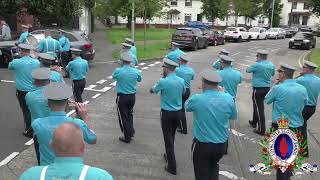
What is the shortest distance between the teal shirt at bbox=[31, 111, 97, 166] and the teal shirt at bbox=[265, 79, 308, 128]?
3648mm

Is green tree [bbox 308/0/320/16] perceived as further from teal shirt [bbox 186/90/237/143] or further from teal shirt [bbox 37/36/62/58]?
teal shirt [bbox 186/90/237/143]

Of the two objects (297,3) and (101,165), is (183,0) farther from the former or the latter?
(101,165)

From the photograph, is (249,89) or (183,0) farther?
(183,0)

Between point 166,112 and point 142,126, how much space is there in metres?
2.96

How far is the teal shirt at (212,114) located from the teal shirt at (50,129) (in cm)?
184

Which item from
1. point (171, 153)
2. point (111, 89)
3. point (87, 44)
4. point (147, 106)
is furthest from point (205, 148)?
point (87, 44)

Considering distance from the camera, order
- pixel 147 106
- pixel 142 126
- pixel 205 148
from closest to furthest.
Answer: pixel 205 148, pixel 142 126, pixel 147 106

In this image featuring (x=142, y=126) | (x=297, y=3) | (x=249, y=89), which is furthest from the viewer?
(x=297, y=3)

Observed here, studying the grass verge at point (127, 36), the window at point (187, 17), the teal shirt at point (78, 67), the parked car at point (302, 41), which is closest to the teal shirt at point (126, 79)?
the teal shirt at point (78, 67)

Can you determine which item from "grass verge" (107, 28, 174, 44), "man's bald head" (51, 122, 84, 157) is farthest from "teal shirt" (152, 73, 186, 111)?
"grass verge" (107, 28, 174, 44)

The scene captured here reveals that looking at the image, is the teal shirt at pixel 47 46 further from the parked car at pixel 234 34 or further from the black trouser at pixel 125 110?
the parked car at pixel 234 34

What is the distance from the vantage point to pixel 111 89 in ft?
49.6

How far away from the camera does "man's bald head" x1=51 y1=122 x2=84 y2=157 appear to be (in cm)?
318

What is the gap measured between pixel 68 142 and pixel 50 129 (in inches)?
63.8
